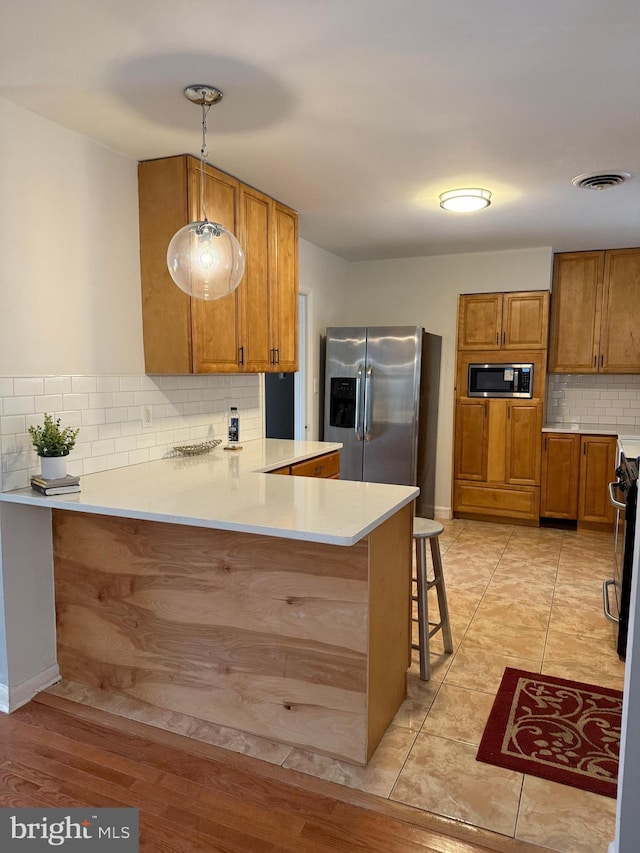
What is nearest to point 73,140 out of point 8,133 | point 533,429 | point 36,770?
point 8,133

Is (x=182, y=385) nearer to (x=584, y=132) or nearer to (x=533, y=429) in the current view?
(x=584, y=132)

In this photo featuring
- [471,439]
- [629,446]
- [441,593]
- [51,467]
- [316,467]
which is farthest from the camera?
[471,439]

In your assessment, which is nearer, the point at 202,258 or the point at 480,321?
the point at 202,258

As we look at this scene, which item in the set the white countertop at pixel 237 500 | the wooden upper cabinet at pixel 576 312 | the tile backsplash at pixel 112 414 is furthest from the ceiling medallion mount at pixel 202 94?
the wooden upper cabinet at pixel 576 312

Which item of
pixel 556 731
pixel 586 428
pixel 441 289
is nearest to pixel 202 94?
pixel 556 731

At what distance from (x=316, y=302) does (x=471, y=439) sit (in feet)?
6.08

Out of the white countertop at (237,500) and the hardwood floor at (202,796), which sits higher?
the white countertop at (237,500)

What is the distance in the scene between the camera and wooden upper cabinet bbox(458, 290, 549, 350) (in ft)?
16.3

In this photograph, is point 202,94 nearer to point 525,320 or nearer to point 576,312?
point 525,320

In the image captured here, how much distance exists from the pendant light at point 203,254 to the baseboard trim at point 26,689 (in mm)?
1722

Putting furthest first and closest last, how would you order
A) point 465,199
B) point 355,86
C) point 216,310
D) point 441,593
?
point 465,199, point 216,310, point 441,593, point 355,86

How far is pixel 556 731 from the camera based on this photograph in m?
2.25

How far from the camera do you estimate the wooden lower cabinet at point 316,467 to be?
10.7ft

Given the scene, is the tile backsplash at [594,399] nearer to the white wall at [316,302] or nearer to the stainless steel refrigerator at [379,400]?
the stainless steel refrigerator at [379,400]
